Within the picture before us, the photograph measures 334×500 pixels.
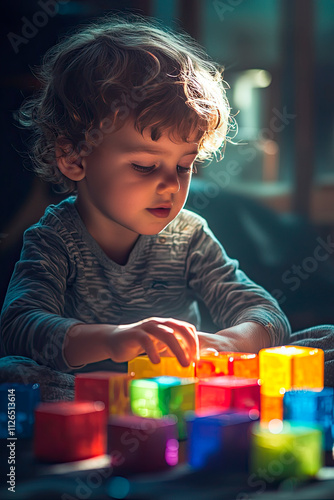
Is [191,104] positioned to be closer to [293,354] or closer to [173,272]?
[173,272]

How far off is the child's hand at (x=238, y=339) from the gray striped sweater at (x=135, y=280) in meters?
0.02

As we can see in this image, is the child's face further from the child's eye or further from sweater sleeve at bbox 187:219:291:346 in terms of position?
sweater sleeve at bbox 187:219:291:346

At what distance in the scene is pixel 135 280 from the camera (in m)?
0.89

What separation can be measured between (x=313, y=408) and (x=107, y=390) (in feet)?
0.54

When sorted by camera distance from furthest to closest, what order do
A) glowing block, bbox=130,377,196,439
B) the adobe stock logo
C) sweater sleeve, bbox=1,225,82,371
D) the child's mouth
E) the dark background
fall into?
the dark background, the adobe stock logo, the child's mouth, sweater sleeve, bbox=1,225,82,371, glowing block, bbox=130,377,196,439

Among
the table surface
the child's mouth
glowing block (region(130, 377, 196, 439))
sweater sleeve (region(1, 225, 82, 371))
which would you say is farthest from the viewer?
the child's mouth

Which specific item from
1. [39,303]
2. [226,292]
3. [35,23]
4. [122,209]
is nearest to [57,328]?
[39,303]

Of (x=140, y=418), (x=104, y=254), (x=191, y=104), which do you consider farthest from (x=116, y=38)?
(x=140, y=418)

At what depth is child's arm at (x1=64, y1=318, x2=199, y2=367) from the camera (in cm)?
56

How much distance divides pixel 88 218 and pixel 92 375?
35cm

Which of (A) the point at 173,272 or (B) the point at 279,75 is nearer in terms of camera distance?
(A) the point at 173,272

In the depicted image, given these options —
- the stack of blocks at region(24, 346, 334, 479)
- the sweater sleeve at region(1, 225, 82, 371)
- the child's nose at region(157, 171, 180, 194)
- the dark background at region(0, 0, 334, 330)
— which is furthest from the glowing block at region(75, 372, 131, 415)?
the dark background at region(0, 0, 334, 330)

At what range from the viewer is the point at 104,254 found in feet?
2.85

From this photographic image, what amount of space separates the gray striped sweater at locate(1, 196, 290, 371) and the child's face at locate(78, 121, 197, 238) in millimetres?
77
